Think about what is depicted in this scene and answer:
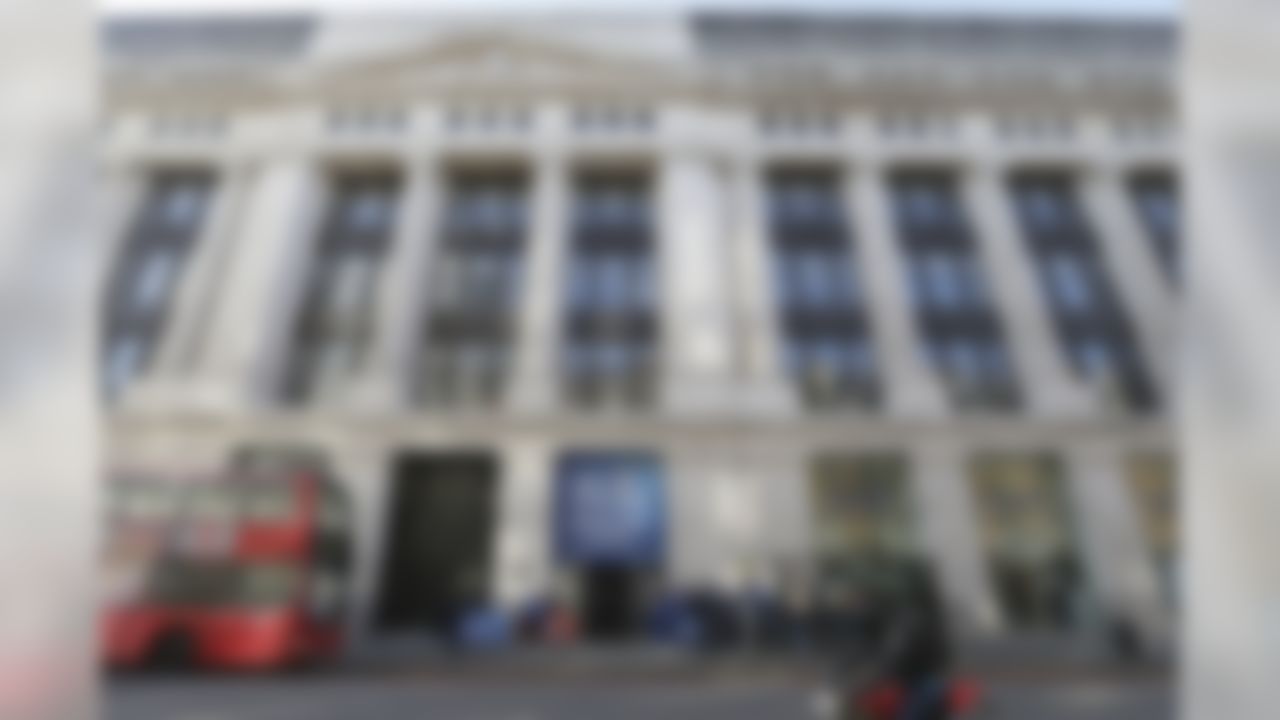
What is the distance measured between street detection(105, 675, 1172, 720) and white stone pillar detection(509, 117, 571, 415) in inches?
467

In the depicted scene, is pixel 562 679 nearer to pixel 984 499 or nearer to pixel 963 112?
pixel 984 499

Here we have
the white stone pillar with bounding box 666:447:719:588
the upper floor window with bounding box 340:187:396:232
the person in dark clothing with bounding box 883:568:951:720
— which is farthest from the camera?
the upper floor window with bounding box 340:187:396:232

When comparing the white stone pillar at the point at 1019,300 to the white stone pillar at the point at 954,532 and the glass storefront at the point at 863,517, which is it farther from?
the glass storefront at the point at 863,517

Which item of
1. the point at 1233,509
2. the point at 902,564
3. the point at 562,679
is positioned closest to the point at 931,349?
the point at 902,564

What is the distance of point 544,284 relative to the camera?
27.9m

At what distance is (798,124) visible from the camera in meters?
31.1

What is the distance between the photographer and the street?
10.4 meters

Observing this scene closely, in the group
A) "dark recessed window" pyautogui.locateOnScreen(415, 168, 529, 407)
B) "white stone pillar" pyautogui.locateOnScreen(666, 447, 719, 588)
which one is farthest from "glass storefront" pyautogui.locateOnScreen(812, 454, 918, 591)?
"dark recessed window" pyautogui.locateOnScreen(415, 168, 529, 407)

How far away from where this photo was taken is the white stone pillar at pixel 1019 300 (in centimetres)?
2581

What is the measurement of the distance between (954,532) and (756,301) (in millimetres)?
9258

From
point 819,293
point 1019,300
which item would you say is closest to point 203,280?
point 819,293

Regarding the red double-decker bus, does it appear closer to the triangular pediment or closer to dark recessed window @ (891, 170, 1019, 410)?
dark recessed window @ (891, 170, 1019, 410)

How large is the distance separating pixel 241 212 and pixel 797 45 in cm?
2237

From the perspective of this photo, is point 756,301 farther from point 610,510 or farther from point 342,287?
point 342,287
